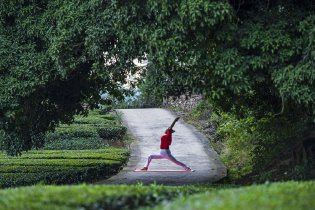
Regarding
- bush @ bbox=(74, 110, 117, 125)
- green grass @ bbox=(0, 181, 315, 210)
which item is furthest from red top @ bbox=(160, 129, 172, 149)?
bush @ bbox=(74, 110, 117, 125)

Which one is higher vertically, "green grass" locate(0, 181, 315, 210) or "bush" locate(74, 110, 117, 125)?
"green grass" locate(0, 181, 315, 210)

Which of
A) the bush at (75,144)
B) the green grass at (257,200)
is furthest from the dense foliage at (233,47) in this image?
the bush at (75,144)

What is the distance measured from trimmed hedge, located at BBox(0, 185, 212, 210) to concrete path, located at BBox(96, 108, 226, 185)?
4757 mm

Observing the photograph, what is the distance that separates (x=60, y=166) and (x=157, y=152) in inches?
167

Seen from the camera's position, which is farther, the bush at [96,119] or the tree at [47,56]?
the bush at [96,119]

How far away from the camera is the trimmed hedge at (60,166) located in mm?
15758

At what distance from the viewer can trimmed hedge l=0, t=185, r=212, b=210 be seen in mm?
6219

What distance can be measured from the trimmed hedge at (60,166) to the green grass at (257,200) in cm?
956

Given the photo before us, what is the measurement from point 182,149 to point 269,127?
21.2ft

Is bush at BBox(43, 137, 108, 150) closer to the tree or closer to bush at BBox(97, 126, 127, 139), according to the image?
bush at BBox(97, 126, 127, 139)

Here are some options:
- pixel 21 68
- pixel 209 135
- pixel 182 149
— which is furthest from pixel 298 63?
pixel 209 135

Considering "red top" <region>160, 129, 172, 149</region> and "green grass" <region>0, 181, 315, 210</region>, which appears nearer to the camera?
"green grass" <region>0, 181, 315, 210</region>

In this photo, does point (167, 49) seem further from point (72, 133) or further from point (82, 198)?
point (72, 133)

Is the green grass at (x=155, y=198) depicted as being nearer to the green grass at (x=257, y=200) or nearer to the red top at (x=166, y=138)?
the green grass at (x=257, y=200)
